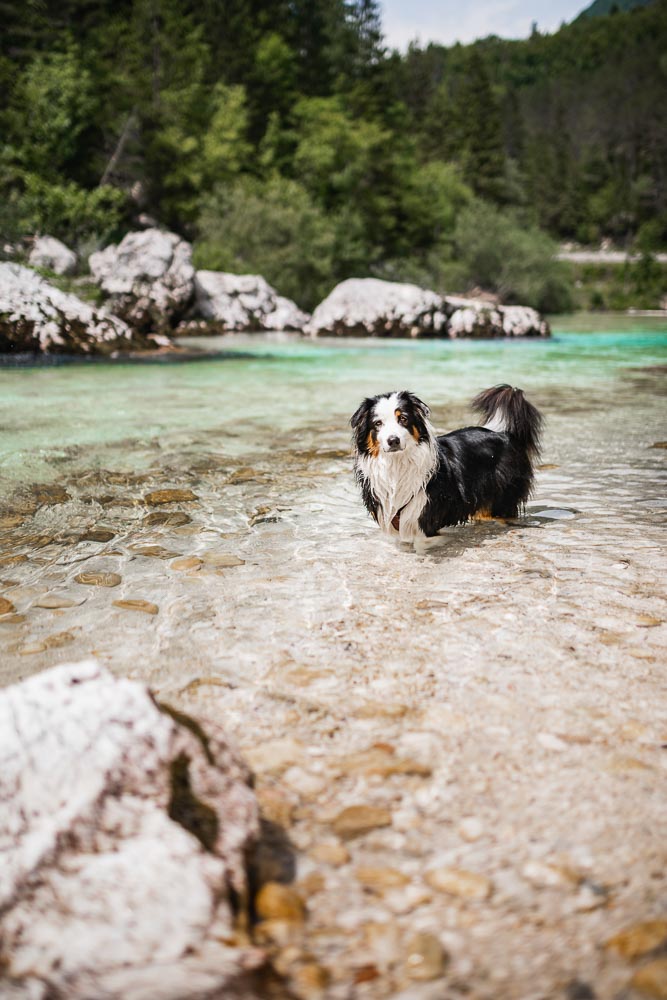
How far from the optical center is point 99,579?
3.70m

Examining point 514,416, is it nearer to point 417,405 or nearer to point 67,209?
point 417,405

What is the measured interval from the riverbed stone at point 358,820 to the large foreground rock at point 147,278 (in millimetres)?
19635

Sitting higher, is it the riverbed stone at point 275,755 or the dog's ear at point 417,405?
the dog's ear at point 417,405

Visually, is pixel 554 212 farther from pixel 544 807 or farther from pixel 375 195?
pixel 544 807

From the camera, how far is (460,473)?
14.7ft

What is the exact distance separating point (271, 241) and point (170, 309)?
10247 mm

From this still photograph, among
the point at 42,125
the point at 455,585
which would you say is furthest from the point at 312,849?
the point at 42,125

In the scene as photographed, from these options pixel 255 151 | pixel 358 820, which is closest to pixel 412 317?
pixel 255 151

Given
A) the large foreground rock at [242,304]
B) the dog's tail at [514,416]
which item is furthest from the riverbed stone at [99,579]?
the large foreground rock at [242,304]

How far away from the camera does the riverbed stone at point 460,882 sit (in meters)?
1.68

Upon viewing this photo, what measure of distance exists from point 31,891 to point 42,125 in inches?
1292

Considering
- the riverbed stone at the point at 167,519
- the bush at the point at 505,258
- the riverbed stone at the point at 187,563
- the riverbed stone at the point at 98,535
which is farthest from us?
the bush at the point at 505,258

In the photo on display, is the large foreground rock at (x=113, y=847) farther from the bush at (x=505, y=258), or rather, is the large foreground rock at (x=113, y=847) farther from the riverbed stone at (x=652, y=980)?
the bush at (x=505, y=258)

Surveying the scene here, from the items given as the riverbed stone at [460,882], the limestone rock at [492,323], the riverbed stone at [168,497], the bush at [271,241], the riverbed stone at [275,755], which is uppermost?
the bush at [271,241]
